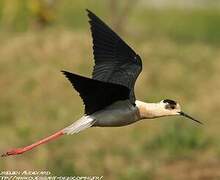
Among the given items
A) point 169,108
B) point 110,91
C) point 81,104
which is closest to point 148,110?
point 169,108

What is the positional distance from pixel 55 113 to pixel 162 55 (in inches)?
136

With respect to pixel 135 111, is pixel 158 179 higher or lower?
lower

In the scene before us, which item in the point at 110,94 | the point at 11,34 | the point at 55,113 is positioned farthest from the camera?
the point at 11,34

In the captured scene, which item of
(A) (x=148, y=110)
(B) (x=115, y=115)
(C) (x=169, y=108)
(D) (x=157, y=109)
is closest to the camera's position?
(B) (x=115, y=115)

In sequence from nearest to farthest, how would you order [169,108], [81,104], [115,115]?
[115,115]
[169,108]
[81,104]

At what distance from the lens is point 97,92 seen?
21.5 ft

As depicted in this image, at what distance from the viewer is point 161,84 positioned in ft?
46.7

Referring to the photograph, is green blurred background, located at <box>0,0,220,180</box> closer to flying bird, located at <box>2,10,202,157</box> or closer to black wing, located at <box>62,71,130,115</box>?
flying bird, located at <box>2,10,202,157</box>

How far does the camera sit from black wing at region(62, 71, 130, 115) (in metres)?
6.31

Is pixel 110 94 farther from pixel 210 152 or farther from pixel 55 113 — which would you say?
pixel 55 113

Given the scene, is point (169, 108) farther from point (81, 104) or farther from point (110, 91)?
point (81, 104)

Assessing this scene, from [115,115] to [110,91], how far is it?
25 centimetres

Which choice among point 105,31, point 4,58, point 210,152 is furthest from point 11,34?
point 105,31

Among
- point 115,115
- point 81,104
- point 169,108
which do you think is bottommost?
point 81,104
